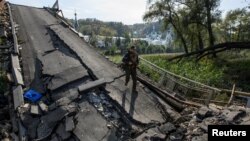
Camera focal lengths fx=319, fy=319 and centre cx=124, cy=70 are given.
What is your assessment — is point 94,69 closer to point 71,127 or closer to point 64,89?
point 64,89

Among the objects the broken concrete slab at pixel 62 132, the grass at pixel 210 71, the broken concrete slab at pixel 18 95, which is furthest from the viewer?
the grass at pixel 210 71

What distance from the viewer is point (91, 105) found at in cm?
1220

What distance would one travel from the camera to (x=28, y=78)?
14648 mm

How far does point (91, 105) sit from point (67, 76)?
119 inches

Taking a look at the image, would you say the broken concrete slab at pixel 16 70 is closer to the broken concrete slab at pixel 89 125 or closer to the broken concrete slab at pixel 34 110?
the broken concrete slab at pixel 34 110

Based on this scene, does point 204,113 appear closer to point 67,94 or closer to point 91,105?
point 91,105

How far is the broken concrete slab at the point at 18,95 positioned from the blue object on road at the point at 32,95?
0.27m

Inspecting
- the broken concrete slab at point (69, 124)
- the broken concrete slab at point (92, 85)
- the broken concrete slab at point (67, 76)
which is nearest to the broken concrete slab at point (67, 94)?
the broken concrete slab at point (92, 85)

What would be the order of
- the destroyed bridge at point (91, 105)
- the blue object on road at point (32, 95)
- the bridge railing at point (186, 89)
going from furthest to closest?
the bridge railing at point (186, 89) → the blue object on road at point (32, 95) → the destroyed bridge at point (91, 105)

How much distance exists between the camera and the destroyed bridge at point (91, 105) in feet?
35.0

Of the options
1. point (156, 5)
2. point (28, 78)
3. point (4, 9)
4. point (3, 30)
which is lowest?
point (28, 78)

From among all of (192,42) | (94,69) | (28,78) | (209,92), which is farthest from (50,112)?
(192,42)

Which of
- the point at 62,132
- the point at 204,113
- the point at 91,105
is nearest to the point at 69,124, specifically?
the point at 62,132

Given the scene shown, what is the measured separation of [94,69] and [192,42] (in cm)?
3936
